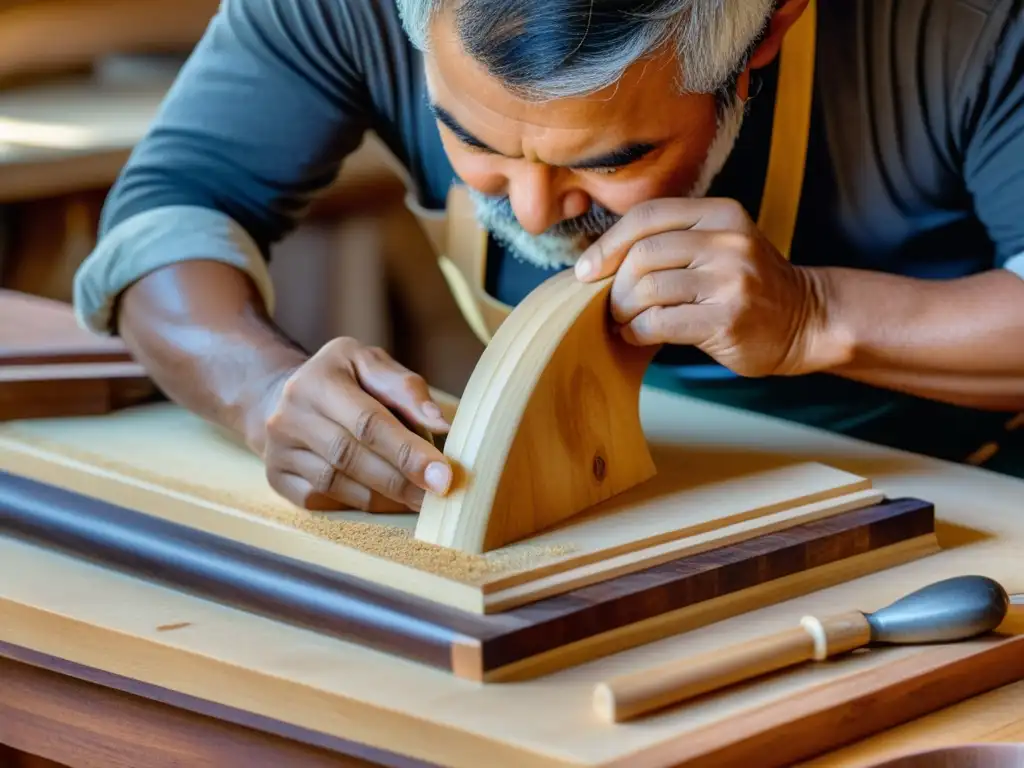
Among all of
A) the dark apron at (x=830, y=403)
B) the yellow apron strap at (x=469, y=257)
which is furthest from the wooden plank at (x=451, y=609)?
the yellow apron strap at (x=469, y=257)

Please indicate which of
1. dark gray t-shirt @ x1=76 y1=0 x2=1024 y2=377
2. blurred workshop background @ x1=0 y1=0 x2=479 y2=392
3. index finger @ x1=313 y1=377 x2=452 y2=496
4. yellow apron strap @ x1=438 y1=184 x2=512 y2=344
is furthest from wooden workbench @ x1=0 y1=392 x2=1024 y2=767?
blurred workshop background @ x1=0 y1=0 x2=479 y2=392

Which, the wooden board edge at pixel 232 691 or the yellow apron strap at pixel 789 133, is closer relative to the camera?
the wooden board edge at pixel 232 691

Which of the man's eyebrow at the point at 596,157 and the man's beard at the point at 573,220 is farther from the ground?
the man's eyebrow at the point at 596,157

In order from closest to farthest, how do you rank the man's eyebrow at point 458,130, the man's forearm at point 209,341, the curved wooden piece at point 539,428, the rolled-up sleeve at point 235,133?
the curved wooden piece at point 539,428
the man's eyebrow at point 458,130
the man's forearm at point 209,341
the rolled-up sleeve at point 235,133

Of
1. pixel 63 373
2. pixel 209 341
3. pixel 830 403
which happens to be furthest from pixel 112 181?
pixel 830 403

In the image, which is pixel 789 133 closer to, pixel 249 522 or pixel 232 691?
pixel 249 522

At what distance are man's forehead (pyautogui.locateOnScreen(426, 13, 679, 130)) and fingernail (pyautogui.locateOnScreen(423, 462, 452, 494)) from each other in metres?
0.27

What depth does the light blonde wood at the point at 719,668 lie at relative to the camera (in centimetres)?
86

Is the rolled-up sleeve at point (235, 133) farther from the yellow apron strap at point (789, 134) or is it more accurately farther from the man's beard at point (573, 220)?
the yellow apron strap at point (789, 134)

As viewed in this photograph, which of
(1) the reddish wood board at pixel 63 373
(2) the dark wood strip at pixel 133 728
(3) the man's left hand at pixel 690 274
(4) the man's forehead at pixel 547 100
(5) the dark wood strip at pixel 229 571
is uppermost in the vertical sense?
(4) the man's forehead at pixel 547 100

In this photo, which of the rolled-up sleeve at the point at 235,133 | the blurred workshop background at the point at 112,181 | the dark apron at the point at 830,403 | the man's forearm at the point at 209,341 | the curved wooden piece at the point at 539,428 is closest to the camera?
the curved wooden piece at the point at 539,428

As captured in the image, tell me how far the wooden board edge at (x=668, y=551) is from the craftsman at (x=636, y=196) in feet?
0.43

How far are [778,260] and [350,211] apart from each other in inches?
56.1

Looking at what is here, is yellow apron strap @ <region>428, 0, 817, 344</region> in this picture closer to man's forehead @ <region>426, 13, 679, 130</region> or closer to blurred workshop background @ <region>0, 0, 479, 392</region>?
man's forehead @ <region>426, 13, 679, 130</region>
